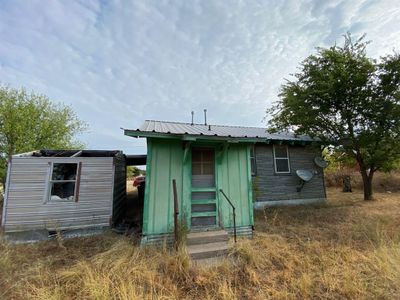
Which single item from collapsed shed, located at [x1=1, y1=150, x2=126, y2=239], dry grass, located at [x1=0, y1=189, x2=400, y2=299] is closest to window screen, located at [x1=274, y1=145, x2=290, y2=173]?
dry grass, located at [x1=0, y1=189, x2=400, y2=299]

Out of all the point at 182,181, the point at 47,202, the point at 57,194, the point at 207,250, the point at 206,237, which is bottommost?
the point at 207,250

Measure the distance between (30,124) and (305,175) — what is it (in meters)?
16.7

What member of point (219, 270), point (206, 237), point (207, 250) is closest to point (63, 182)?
point (206, 237)

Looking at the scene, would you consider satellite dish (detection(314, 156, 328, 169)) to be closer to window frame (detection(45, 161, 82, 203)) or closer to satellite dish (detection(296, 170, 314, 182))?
satellite dish (detection(296, 170, 314, 182))

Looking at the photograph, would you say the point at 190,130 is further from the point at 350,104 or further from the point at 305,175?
the point at 350,104

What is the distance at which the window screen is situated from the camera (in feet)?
32.0

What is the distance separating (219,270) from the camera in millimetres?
3689

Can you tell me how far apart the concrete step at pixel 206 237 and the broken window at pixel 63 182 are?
13.1ft

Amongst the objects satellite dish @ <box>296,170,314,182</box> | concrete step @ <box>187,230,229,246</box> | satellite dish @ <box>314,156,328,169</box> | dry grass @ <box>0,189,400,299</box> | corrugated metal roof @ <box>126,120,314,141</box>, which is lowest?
dry grass @ <box>0,189,400,299</box>

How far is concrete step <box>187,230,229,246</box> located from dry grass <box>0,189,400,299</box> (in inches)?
17.0

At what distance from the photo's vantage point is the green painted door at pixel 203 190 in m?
5.11

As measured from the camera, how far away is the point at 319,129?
384 inches

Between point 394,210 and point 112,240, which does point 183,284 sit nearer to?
point 112,240

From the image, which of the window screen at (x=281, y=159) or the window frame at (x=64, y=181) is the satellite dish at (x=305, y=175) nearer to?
the window screen at (x=281, y=159)
